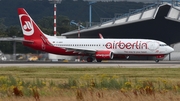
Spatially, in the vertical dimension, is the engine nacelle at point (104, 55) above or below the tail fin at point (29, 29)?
below

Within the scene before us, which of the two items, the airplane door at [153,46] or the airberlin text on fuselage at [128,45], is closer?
the airplane door at [153,46]

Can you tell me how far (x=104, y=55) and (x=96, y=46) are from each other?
8.55 feet

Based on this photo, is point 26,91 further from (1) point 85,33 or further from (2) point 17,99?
(1) point 85,33

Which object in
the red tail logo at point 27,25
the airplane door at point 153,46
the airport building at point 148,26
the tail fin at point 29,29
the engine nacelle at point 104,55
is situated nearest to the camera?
the airplane door at point 153,46

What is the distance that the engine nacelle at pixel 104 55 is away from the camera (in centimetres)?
6358

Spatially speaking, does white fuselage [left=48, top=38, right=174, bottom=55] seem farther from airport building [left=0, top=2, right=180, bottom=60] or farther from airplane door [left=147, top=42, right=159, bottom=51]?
airport building [left=0, top=2, right=180, bottom=60]

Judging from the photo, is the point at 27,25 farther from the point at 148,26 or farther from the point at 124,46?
the point at 148,26

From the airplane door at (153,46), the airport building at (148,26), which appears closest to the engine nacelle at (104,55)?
the airplane door at (153,46)

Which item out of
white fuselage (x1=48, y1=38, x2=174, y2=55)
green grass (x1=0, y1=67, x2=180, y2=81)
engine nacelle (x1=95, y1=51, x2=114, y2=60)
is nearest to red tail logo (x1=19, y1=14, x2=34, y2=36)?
white fuselage (x1=48, y1=38, x2=174, y2=55)

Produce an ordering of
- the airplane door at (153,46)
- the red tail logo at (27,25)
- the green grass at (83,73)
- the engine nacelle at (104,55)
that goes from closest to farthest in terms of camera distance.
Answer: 1. the green grass at (83,73)
2. the airplane door at (153,46)
3. the engine nacelle at (104,55)
4. the red tail logo at (27,25)

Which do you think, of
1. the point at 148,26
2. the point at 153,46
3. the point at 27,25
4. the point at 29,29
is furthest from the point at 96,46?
the point at 148,26

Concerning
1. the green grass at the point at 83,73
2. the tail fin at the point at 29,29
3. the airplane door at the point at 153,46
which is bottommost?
the green grass at the point at 83,73

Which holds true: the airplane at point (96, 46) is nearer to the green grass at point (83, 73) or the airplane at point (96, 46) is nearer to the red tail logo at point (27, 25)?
the red tail logo at point (27, 25)

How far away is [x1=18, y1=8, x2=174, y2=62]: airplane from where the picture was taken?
63.7 m
